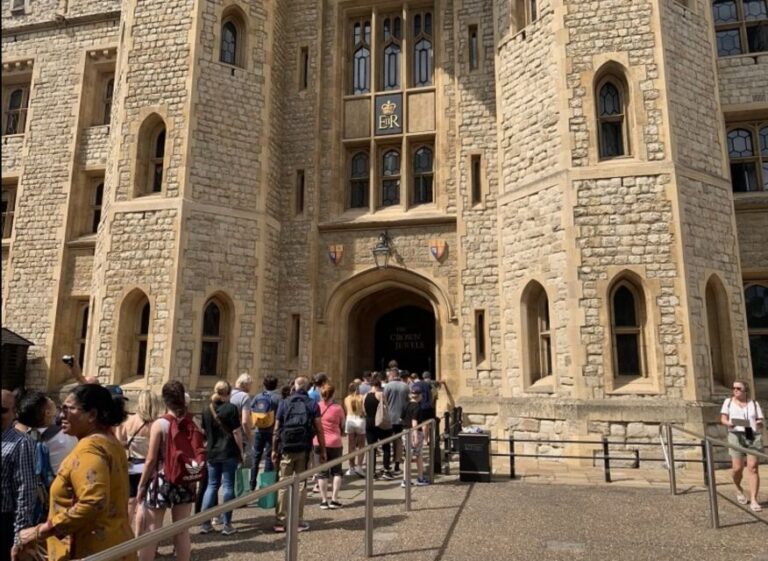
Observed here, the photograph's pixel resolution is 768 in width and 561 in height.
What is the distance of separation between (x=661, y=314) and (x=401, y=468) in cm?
517

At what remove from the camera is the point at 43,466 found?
4188 mm

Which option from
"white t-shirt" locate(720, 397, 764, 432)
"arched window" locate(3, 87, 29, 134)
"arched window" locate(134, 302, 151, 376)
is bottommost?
"white t-shirt" locate(720, 397, 764, 432)

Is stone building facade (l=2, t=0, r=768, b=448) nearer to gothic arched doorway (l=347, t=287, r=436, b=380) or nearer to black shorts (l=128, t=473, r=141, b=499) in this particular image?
gothic arched doorway (l=347, t=287, r=436, b=380)

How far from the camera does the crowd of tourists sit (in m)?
2.84

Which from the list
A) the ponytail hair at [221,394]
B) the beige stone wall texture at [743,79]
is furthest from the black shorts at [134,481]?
the beige stone wall texture at [743,79]

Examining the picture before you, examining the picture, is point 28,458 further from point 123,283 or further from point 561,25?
point 561,25

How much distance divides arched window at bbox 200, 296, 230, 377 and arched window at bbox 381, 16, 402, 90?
6991mm

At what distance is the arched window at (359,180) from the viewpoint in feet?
49.2

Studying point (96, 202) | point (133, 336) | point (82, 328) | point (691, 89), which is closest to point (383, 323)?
point (133, 336)

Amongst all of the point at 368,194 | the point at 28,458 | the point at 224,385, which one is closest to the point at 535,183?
the point at 368,194

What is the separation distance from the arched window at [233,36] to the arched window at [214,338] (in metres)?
5.79

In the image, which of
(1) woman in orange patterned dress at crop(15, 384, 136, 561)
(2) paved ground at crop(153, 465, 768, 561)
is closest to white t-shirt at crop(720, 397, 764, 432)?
(2) paved ground at crop(153, 465, 768, 561)

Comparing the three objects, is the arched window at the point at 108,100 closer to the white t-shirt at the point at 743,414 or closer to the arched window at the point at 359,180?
the arched window at the point at 359,180

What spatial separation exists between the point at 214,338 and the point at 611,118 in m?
9.23
